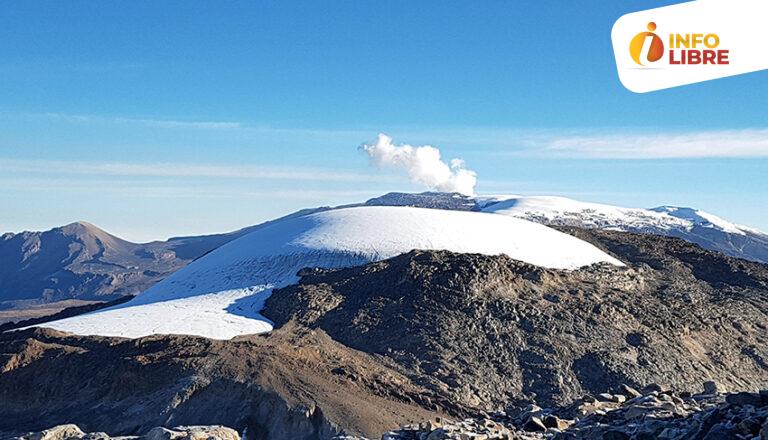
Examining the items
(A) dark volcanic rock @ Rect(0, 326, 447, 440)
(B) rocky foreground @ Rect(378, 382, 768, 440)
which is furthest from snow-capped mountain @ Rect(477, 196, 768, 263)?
(B) rocky foreground @ Rect(378, 382, 768, 440)

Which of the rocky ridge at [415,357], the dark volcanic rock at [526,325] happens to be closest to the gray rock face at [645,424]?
the rocky ridge at [415,357]

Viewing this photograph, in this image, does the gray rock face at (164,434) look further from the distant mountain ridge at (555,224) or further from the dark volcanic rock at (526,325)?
the distant mountain ridge at (555,224)

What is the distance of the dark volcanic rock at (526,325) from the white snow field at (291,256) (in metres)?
2.42

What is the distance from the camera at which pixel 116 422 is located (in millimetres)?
32312

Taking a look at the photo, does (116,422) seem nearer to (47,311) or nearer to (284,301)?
(284,301)

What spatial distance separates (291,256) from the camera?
52.3m

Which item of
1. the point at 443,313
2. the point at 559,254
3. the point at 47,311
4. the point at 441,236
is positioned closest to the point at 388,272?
the point at 443,313

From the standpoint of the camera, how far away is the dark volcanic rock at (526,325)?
125 ft

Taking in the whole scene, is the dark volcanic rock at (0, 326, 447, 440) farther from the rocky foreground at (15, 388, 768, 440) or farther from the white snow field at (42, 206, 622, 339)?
the rocky foreground at (15, 388, 768, 440)

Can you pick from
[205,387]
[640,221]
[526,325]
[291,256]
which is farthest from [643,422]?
[640,221]

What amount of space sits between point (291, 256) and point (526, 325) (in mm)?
17273

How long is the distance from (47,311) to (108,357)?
125 meters

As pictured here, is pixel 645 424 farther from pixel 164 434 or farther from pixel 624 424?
pixel 164 434

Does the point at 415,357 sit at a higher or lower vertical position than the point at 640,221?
lower
